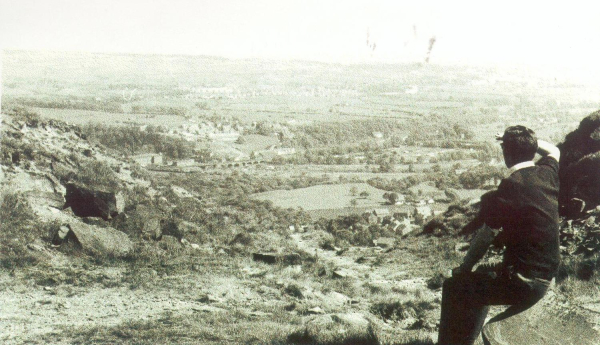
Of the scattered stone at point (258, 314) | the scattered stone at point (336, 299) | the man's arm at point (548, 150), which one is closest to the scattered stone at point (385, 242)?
the scattered stone at point (336, 299)

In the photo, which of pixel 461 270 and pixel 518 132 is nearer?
pixel 518 132

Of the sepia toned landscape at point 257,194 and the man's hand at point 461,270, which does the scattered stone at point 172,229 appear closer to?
the sepia toned landscape at point 257,194

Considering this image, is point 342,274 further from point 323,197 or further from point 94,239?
point 94,239

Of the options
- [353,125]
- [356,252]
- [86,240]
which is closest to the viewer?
[86,240]

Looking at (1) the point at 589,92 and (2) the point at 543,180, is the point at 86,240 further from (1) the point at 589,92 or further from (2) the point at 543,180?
(1) the point at 589,92

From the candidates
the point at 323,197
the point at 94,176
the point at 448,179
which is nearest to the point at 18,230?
the point at 94,176

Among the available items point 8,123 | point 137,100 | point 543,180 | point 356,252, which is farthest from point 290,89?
point 543,180

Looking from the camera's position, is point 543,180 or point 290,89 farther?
point 290,89
